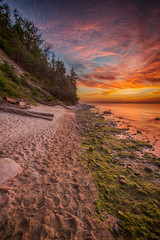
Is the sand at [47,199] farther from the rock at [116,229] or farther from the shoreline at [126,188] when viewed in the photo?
the shoreline at [126,188]

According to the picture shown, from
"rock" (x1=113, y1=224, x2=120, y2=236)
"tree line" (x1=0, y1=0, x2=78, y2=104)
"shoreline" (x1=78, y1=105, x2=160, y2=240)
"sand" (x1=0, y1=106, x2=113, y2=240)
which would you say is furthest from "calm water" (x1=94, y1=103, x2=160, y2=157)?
"tree line" (x1=0, y1=0, x2=78, y2=104)

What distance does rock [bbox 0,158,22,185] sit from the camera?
2.40 m

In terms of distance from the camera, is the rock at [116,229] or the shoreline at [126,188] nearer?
the rock at [116,229]

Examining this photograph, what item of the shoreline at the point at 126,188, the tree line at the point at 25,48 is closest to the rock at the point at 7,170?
the shoreline at the point at 126,188

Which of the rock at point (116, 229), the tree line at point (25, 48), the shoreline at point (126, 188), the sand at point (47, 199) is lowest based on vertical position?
the shoreline at point (126, 188)

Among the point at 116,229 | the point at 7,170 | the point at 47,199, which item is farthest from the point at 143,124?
the point at 7,170

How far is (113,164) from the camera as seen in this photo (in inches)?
163

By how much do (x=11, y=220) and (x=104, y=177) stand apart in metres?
2.77

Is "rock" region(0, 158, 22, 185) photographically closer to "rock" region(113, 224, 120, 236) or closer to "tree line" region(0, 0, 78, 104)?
"rock" region(113, 224, 120, 236)

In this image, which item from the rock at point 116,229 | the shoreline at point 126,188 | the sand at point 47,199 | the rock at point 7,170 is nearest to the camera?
the sand at point 47,199

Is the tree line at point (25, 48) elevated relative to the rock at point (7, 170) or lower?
elevated

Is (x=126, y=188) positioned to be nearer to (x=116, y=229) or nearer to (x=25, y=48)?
(x=116, y=229)

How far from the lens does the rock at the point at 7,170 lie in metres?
2.40


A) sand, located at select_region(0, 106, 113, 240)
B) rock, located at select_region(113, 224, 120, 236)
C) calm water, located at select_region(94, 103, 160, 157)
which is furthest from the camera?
calm water, located at select_region(94, 103, 160, 157)
